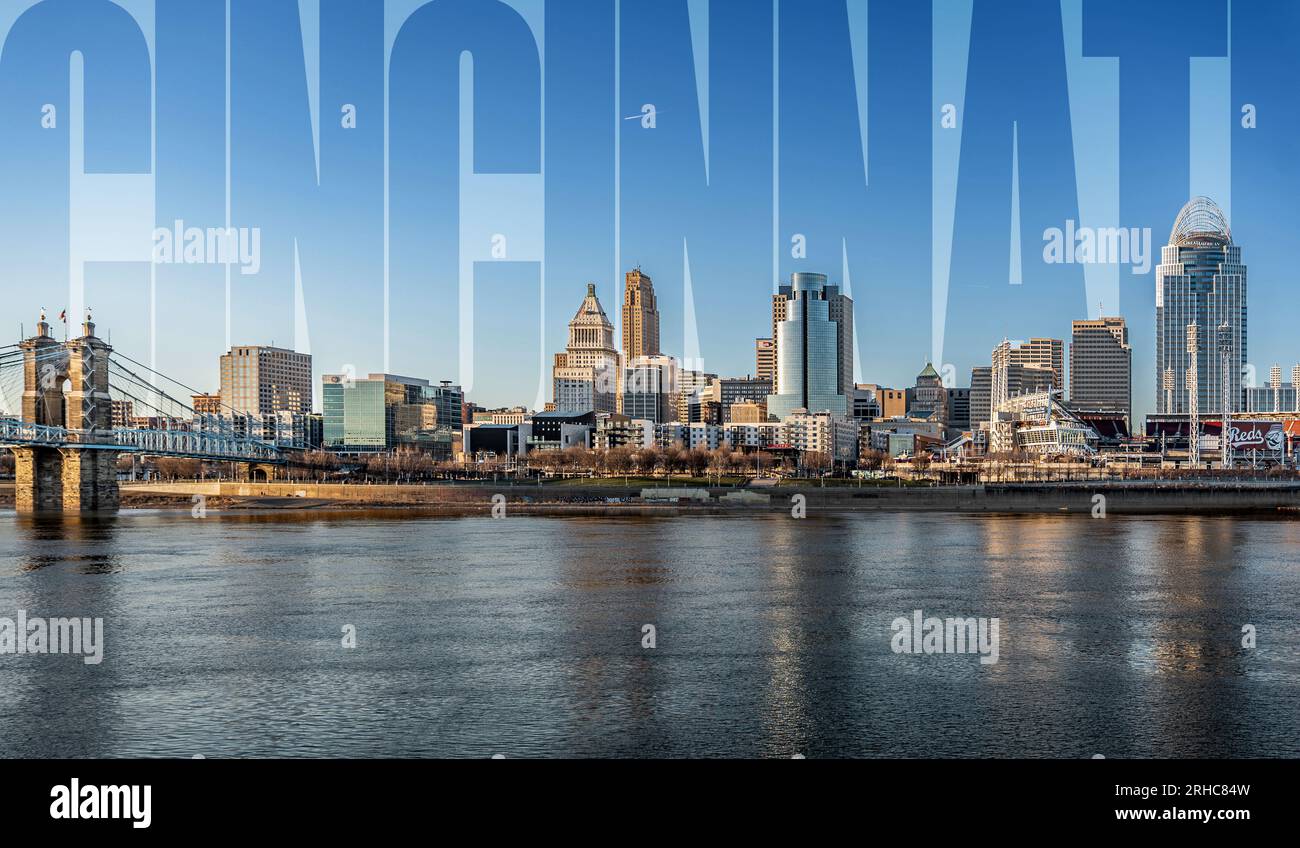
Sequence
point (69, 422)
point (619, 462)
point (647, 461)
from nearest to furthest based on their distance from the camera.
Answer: point (69, 422), point (619, 462), point (647, 461)

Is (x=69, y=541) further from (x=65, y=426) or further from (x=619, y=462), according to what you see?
(x=619, y=462)

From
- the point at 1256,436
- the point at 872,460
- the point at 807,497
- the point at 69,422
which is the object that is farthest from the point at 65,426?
the point at 1256,436

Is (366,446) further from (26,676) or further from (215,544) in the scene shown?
(26,676)

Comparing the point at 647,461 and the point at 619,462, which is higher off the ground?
the point at 647,461

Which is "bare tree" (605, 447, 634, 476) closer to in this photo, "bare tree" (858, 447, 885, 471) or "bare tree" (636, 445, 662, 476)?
"bare tree" (636, 445, 662, 476)

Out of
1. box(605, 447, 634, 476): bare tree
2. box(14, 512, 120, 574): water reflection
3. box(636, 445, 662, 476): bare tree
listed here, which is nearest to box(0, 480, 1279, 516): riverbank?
box(14, 512, 120, 574): water reflection
